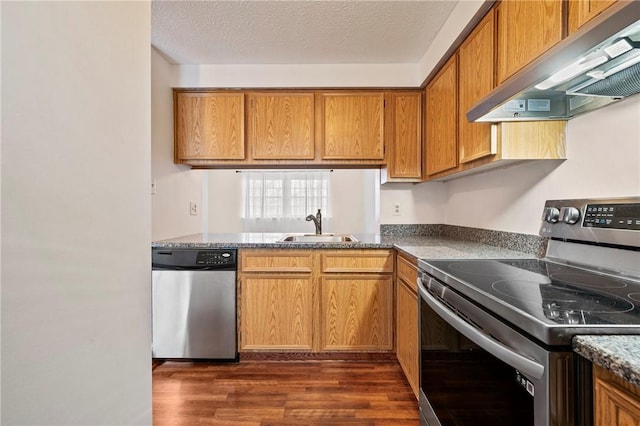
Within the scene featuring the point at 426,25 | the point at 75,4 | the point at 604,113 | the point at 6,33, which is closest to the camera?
the point at 6,33

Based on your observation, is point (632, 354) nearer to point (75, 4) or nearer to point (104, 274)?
point (104, 274)

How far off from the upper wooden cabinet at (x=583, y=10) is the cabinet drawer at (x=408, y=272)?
1178 millimetres

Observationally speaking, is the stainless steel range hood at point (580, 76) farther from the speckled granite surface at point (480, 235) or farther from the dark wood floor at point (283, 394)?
the dark wood floor at point (283, 394)

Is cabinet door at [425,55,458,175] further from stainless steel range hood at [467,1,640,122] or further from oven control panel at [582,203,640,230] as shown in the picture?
oven control panel at [582,203,640,230]

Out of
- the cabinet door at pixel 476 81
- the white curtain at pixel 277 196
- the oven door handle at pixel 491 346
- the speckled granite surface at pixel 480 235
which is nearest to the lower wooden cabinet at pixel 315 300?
the speckled granite surface at pixel 480 235

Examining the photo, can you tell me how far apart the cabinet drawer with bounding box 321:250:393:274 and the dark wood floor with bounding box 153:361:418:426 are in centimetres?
67

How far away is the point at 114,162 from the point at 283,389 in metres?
1.75

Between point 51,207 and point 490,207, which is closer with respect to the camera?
point 51,207

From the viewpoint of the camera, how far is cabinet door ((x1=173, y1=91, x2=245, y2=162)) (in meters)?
2.63

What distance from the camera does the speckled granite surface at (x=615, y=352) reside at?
53 cm

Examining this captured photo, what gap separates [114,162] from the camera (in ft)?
2.31

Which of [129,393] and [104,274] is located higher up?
[104,274]

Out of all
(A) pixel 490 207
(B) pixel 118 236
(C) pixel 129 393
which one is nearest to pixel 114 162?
(B) pixel 118 236

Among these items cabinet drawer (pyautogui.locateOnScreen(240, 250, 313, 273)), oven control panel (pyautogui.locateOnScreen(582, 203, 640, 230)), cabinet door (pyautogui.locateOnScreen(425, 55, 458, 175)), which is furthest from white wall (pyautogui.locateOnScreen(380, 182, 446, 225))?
oven control panel (pyautogui.locateOnScreen(582, 203, 640, 230))
